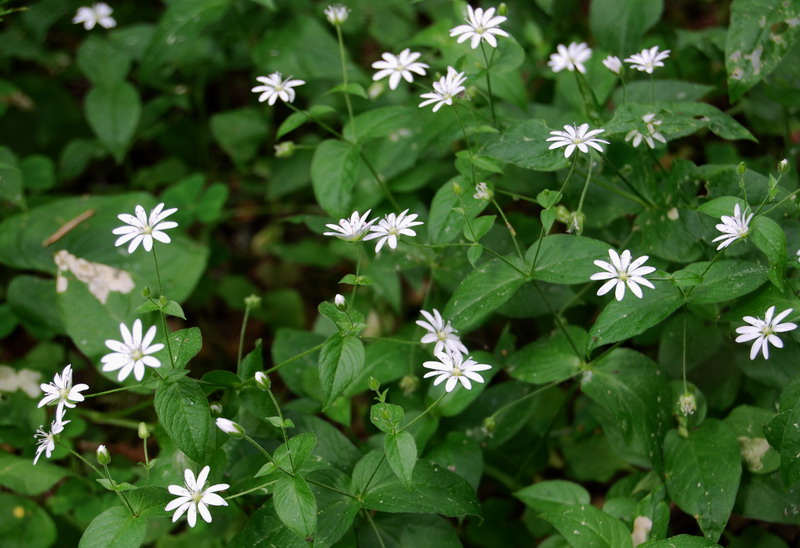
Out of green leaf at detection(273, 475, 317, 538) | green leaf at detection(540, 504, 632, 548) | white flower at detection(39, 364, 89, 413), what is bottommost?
green leaf at detection(540, 504, 632, 548)

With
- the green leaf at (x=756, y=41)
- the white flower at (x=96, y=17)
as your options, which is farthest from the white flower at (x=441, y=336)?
the white flower at (x=96, y=17)

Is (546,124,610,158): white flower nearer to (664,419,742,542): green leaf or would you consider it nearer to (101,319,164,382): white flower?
(664,419,742,542): green leaf

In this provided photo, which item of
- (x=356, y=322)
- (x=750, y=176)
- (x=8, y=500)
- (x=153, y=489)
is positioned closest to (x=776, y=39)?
(x=750, y=176)

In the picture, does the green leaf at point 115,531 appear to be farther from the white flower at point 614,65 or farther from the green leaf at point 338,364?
the white flower at point 614,65

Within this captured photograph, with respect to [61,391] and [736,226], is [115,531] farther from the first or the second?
[736,226]

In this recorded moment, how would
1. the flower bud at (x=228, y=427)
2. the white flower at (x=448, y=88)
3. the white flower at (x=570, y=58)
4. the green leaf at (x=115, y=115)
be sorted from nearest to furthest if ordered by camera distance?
1. the flower bud at (x=228, y=427)
2. the white flower at (x=448, y=88)
3. the white flower at (x=570, y=58)
4. the green leaf at (x=115, y=115)

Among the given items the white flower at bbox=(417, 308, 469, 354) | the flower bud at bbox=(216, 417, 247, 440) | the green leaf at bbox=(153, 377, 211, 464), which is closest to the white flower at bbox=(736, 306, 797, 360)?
the white flower at bbox=(417, 308, 469, 354)
